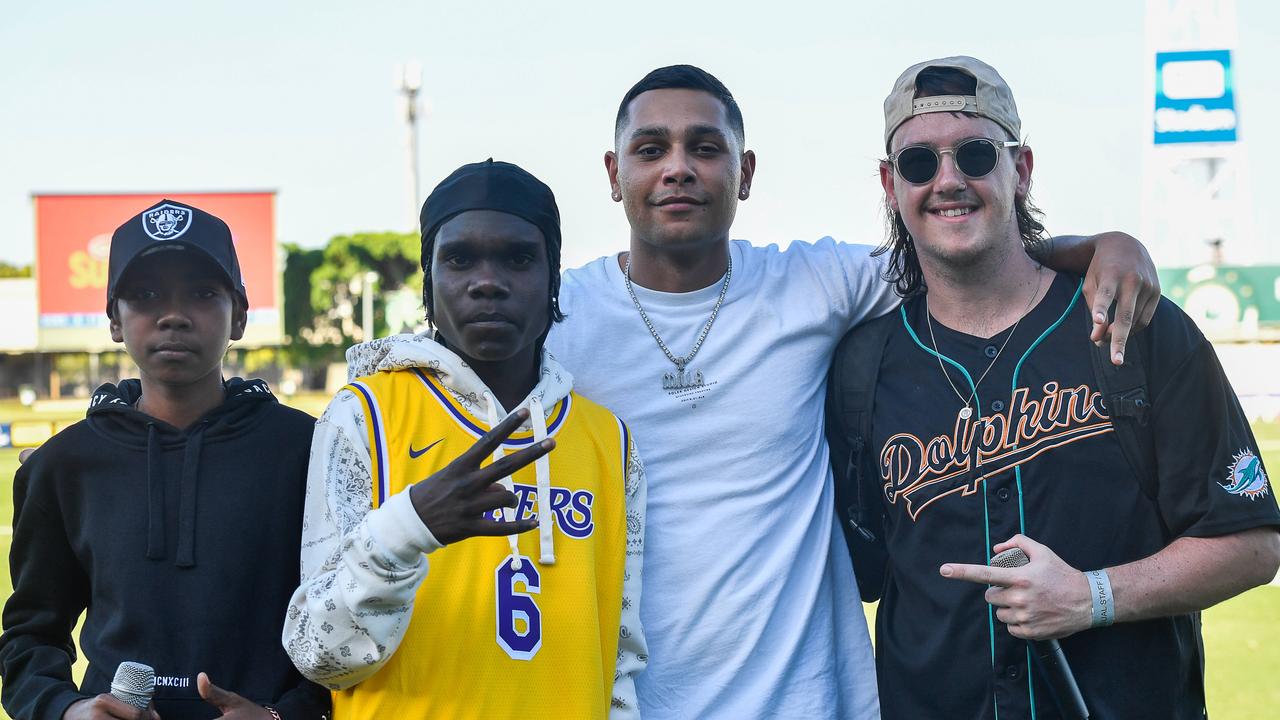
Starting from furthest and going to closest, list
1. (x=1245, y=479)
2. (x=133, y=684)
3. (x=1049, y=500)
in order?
(x=1049, y=500), (x=1245, y=479), (x=133, y=684)

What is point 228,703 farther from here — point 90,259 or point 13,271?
point 13,271

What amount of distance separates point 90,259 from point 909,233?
47.5m

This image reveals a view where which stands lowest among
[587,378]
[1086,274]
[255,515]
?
[255,515]

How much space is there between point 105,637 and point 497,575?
3.09 ft

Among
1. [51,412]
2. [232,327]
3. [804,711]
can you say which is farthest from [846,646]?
[51,412]

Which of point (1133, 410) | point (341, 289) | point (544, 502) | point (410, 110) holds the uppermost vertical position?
point (410, 110)

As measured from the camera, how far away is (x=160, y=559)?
9.21 feet

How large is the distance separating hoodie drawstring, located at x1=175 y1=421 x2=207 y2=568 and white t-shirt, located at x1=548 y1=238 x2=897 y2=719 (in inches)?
40.3

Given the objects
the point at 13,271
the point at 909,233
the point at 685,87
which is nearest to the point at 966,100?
the point at 909,233

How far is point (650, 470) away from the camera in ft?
10.8

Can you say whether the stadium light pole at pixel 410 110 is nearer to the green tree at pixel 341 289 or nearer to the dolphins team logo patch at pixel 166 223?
the green tree at pixel 341 289

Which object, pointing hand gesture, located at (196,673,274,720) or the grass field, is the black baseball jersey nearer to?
pointing hand gesture, located at (196,673,274,720)

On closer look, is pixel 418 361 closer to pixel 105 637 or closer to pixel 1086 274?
pixel 105 637

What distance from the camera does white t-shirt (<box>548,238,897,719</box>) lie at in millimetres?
3189
